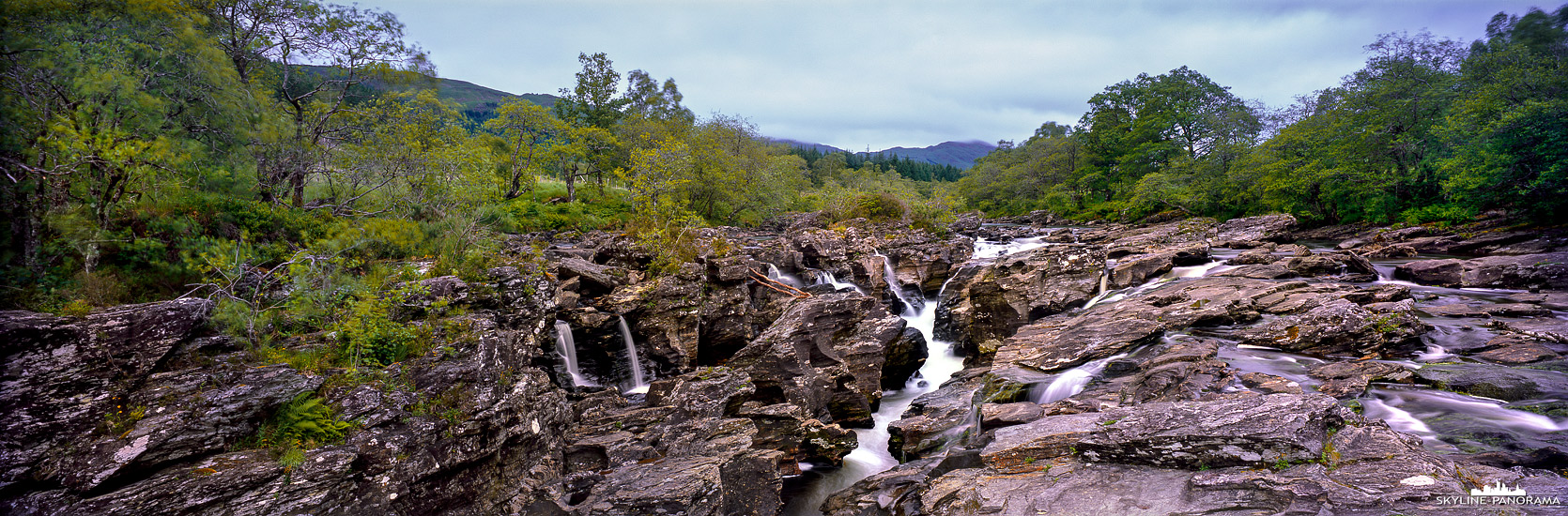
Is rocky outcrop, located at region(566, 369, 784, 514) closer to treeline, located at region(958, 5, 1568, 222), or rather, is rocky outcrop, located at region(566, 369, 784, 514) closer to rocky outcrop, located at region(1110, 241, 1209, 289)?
rocky outcrop, located at region(1110, 241, 1209, 289)

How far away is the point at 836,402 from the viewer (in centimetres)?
1366

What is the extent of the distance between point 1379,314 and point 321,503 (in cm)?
2216

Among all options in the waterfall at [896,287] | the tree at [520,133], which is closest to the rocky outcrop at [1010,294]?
the waterfall at [896,287]

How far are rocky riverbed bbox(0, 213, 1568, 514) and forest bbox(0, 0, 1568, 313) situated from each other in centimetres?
192

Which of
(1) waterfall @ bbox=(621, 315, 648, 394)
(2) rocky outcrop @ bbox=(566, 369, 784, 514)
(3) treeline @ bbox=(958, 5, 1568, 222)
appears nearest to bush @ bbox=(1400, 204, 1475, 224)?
(3) treeline @ bbox=(958, 5, 1568, 222)

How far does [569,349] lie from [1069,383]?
12811 mm

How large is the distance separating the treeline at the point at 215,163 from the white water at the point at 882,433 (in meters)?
8.75

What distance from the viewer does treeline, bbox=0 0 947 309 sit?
7.77 m

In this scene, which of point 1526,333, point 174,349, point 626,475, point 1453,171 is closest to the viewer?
point 174,349

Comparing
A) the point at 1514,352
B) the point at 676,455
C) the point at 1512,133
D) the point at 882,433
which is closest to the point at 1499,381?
the point at 1514,352

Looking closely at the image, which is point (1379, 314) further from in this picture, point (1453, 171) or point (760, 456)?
point (1453, 171)

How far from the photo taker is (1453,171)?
92.6 ft

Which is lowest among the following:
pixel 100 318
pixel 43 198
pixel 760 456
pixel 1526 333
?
pixel 760 456

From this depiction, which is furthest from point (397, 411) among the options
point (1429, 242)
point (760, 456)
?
point (1429, 242)
